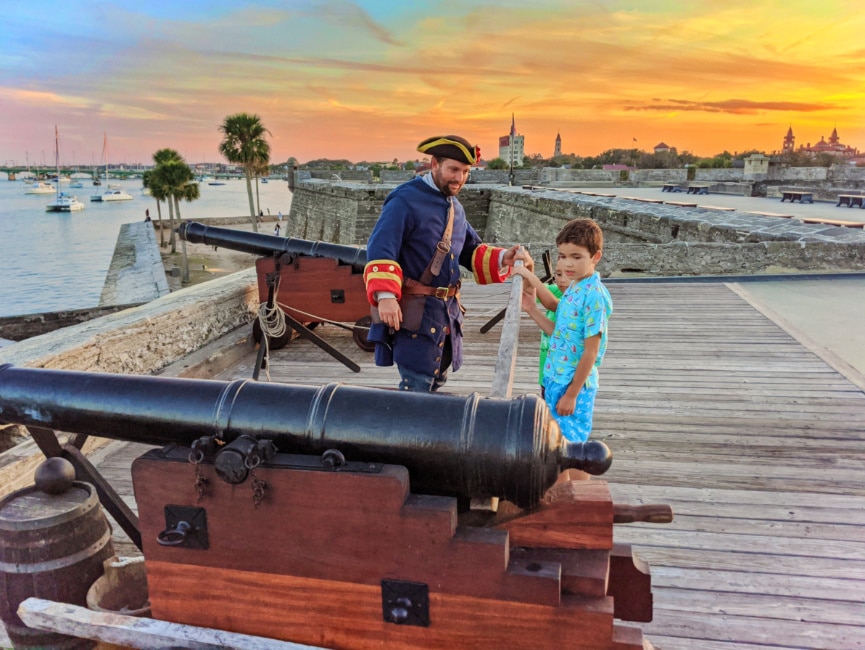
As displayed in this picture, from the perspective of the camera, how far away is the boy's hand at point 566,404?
2.17 meters

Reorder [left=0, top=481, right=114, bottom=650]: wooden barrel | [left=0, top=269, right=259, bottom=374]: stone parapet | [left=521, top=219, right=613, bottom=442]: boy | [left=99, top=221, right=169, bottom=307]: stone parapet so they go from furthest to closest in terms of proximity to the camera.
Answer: [left=99, top=221, right=169, bottom=307]: stone parapet → [left=0, top=269, right=259, bottom=374]: stone parapet → [left=521, top=219, right=613, bottom=442]: boy → [left=0, top=481, right=114, bottom=650]: wooden barrel

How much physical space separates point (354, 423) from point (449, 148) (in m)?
1.22

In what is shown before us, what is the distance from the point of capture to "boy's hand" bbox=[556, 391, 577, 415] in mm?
2172

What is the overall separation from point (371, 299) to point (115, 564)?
1106 millimetres

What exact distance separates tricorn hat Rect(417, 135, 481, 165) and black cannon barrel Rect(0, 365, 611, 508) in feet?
3.66

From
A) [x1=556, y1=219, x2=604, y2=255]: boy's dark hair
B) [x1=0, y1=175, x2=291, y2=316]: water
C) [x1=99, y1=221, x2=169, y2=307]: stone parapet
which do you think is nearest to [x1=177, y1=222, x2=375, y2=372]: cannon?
[x1=556, y1=219, x2=604, y2=255]: boy's dark hair

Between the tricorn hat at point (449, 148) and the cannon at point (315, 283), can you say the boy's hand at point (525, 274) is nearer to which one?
the tricorn hat at point (449, 148)

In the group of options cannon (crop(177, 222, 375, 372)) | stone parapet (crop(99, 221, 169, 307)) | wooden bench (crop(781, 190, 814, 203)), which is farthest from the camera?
stone parapet (crop(99, 221, 169, 307))

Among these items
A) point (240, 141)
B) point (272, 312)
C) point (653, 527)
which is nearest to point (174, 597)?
point (653, 527)

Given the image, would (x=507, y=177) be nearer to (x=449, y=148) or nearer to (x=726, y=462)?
(x=726, y=462)

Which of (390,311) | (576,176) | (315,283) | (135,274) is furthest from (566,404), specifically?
(576,176)

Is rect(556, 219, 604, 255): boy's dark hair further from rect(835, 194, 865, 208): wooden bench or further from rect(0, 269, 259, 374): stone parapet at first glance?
rect(835, 194, 865, 208): wooden bench

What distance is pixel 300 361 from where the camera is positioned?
4.59 m

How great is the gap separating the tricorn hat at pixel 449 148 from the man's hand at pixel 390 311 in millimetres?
543
